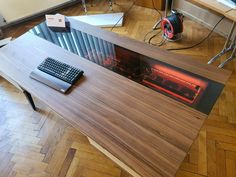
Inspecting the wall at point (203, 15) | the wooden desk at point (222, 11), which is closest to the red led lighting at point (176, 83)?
the wooden desk at point (222, 11)

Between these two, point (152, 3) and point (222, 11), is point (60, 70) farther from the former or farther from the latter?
point (152, 3)

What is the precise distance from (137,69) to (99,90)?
268 millimetres

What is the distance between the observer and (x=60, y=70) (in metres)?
1.23

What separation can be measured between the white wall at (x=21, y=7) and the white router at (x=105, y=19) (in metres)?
0.49

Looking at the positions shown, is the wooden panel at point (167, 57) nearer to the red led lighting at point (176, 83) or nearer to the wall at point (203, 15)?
the red led lighting at point (176, 83)

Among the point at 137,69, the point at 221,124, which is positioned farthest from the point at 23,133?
the point at 221,124

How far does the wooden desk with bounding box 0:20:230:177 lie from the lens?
0.87 meters

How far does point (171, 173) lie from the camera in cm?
80

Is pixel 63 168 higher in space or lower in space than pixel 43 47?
lower

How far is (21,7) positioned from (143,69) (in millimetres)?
2066

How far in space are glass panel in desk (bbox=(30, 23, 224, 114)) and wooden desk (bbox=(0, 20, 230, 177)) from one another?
4cm

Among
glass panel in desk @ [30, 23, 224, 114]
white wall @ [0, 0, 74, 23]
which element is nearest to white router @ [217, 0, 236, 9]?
glass panel in desk @ [30, 23, 224, 114]

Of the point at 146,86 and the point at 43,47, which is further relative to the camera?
the point at 43,47

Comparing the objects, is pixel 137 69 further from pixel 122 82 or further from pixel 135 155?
pixel 135 155
